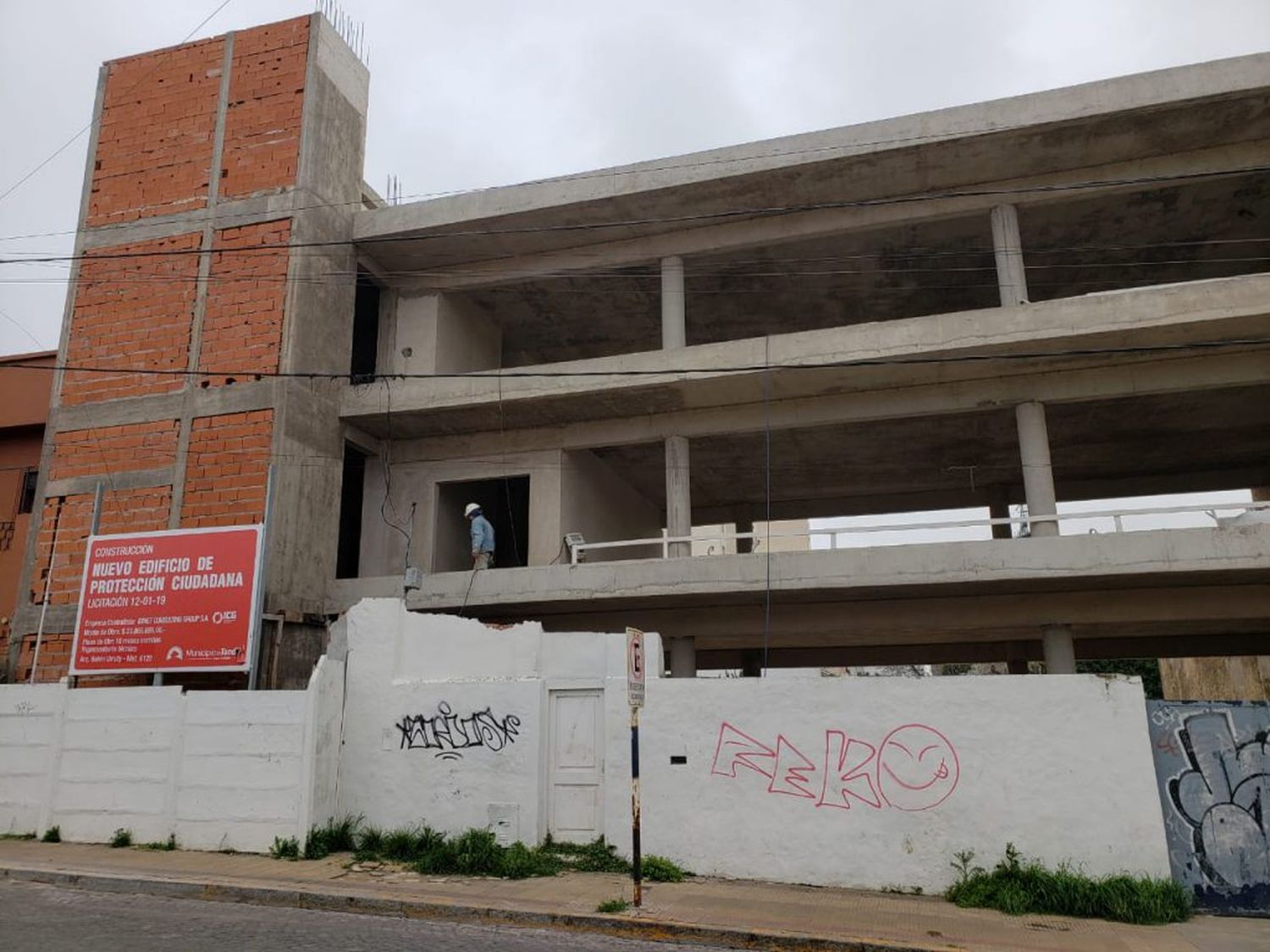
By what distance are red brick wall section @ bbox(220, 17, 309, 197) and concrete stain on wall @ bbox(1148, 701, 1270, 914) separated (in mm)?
16395

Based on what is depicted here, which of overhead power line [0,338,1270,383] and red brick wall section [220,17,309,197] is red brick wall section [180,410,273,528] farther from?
red brick wall section [220,17,309,197]

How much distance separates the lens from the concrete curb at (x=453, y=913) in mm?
7332

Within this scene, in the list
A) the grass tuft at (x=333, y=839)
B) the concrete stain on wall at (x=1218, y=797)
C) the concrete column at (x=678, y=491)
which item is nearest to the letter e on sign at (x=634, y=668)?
the grass tuft at (x=333, y=839)

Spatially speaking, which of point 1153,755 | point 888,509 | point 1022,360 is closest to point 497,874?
point 1153,755

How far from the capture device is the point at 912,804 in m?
9.24

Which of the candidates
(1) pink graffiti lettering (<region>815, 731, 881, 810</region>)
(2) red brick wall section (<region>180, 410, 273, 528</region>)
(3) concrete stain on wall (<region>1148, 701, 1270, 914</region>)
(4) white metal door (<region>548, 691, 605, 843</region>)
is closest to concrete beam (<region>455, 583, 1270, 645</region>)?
(2) red brick wall section (<region>180, 410, 273, 528</region>)

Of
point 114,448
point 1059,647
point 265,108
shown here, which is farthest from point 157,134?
point 1059,647

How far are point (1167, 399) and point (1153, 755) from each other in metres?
11.2

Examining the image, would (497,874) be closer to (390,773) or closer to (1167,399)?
(390,773)

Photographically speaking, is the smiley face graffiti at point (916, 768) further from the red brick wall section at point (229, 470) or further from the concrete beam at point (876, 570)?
the red brick wall section at point (229, 470)

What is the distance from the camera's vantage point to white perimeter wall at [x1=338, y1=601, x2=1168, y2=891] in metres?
8.88

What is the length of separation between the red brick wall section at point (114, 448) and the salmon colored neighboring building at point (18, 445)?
7.63 ft

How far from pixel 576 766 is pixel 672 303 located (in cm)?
983

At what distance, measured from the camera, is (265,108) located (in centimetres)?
1766
